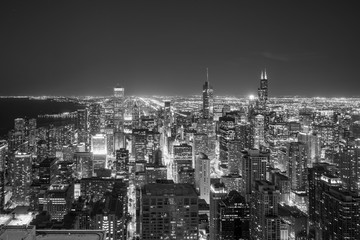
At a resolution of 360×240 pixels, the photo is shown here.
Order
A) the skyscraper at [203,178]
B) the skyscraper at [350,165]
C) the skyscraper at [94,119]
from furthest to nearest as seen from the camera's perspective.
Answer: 1. the skyscraper at [94,119]
2. the skyscraper at [203,178]
3. the skyscraper at [350,165]

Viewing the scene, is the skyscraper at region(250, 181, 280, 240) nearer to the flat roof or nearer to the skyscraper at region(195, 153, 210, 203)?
the skyscraper at region(195, 153, 210, 203)

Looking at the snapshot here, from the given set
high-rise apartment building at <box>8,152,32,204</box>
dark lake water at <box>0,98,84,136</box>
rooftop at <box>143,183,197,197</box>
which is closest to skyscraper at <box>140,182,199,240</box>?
rooftop at <box>143,183,197,197</box>

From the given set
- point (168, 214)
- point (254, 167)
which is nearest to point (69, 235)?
point (168, 214)

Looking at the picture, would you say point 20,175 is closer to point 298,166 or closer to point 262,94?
point 298,166

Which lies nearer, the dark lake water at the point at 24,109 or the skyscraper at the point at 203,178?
the skyscraper at the point at 203,178

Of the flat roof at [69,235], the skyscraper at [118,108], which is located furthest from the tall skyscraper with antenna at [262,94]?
the flat roof at [69,235]

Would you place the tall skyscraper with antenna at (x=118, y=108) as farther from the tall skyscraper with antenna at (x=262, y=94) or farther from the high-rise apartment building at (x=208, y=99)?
the tall skyscraper with antenna at (x=262, y=94)

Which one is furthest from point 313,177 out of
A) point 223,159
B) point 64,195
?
point 223,159
